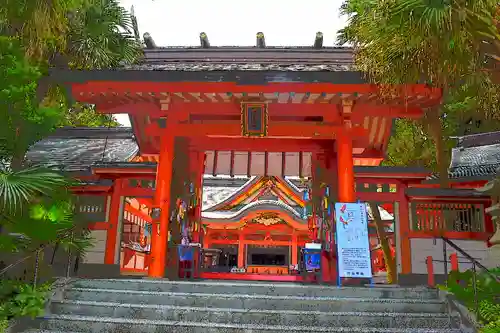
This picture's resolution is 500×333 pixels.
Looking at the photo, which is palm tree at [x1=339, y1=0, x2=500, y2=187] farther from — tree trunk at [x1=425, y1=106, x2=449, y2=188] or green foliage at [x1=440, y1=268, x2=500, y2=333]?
tree trunk at [x1=425, y1=106, x2=449, y2=188]

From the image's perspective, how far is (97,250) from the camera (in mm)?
11125

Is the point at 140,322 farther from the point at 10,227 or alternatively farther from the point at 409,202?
the point at 409,202

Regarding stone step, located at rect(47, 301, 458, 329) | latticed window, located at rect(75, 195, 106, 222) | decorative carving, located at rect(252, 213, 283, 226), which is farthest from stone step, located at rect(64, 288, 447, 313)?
decorative carving, located at rect(252, 213, 283, 226)

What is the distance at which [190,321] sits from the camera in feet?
20.4

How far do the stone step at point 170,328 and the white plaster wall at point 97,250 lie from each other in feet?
16.6

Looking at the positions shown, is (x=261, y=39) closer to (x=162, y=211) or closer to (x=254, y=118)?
(x=254, y=118)

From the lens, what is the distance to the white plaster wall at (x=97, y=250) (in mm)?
11125

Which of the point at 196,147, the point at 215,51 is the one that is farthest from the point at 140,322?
the point at 215,51

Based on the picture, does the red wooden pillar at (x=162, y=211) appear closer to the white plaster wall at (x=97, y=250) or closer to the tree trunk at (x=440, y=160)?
the white plaster wall at (x=97, y=250)

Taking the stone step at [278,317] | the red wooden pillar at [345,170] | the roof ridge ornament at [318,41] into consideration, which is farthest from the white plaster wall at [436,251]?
the roof ridge ornament at [318,41]

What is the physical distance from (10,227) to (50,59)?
15.7ft

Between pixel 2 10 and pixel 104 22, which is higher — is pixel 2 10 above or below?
below

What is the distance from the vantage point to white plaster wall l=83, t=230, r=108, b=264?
1112cm

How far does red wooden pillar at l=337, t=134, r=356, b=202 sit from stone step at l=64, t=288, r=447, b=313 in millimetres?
3055
